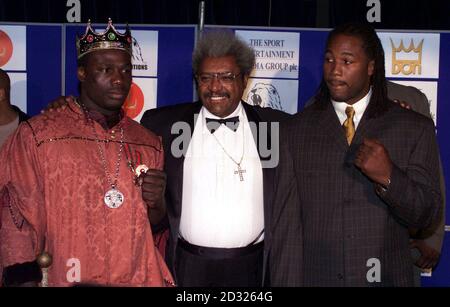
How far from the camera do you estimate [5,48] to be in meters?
5.34

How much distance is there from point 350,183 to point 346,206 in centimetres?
10

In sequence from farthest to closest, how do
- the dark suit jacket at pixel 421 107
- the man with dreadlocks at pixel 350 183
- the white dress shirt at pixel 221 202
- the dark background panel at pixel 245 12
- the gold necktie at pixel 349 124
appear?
the dark background panel at pixel 245 12
the dark suit jacket at pixel 421 107
the white dress shirt at pixel 221 202
the gold necktie at pixel 349 124
the man with dreadlocks at pixel 350 183

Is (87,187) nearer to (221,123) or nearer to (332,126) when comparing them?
(221,123)

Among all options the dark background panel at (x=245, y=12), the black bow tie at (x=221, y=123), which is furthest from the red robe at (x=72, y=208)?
the dark background panel at (x=245, y=12)

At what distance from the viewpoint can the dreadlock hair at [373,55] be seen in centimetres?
332

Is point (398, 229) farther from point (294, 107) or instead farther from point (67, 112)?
point (294, 107)

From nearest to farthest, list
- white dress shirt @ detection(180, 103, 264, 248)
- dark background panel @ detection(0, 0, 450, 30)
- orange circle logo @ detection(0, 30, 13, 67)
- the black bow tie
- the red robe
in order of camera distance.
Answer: the red robe, white dress shirt @ detection(180, 103, 264, 248), the black bow tie, orange circle logo @ detection(0, 30, 13, 67), dark background panel @ detection(0, 0, 450, 30)

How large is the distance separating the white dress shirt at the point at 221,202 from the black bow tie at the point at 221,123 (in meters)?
0.16

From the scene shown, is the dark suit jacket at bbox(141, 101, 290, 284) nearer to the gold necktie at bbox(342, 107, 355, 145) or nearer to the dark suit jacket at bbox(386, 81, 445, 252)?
the gold necktie at bbox(342, 107, 355, 145)

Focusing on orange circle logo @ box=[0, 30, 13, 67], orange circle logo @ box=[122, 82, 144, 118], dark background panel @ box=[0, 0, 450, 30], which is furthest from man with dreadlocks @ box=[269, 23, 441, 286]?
dark background panel @ box=[0, 0, 450, 30]

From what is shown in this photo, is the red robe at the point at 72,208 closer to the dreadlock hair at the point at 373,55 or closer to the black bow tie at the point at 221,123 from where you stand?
the black bow tie at the point at 221,123

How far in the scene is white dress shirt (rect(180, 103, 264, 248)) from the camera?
3492mm

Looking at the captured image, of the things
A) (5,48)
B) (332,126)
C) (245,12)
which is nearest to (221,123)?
(332,126)

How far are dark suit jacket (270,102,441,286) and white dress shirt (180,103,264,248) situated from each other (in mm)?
177
